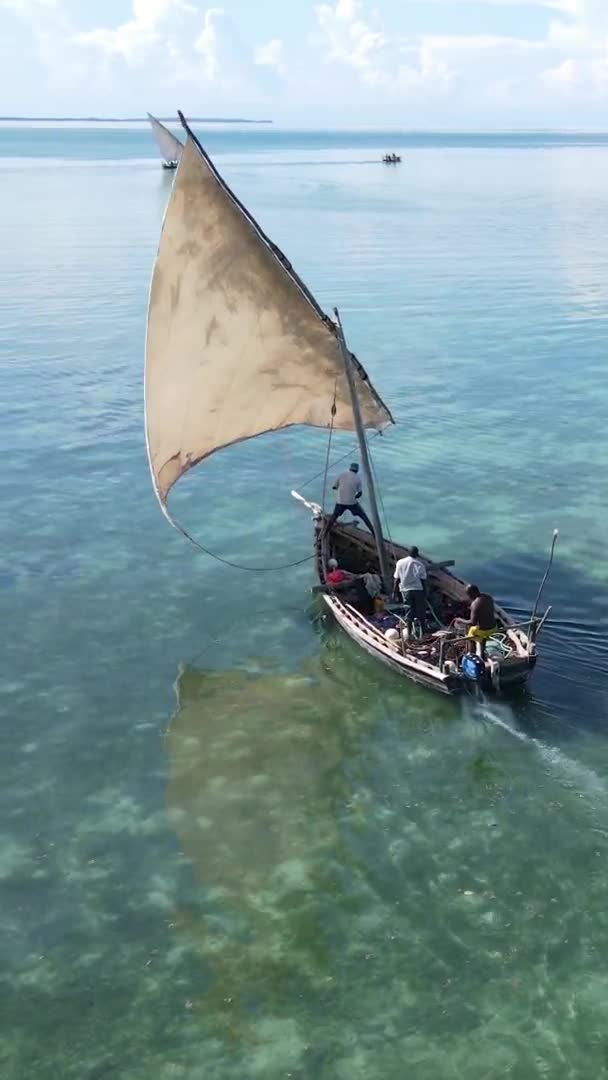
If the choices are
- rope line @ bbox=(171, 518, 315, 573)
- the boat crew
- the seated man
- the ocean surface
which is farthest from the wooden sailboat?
rope line @ bbox=(171, 518, 315, 573)

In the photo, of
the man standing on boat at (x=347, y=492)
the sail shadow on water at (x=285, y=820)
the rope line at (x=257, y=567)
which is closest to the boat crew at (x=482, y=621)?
the sail shadow on water at (x=285, y=820)

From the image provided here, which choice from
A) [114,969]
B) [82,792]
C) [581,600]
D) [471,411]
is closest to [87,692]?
[82,792]

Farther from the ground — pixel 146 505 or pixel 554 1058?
pixel 146 505

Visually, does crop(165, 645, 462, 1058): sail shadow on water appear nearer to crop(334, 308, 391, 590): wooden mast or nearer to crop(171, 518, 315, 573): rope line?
crop(334, 308, 391, 590): wooden mast

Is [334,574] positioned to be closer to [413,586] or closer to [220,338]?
[413,586]

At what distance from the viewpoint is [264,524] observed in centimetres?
3538

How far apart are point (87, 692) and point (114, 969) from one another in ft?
29.9

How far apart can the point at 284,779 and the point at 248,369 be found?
12125mm

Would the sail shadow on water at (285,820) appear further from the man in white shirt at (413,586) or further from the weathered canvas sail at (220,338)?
the weathered canvas sail at (220,338)

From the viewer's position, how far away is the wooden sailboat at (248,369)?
87.8 feet

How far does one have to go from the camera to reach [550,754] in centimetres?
2230

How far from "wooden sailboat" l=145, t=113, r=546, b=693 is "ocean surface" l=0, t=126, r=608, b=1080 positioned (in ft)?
5.40

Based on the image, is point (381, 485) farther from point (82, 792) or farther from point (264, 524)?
point (82, 792)

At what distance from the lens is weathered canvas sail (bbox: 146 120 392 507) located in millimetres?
27031
